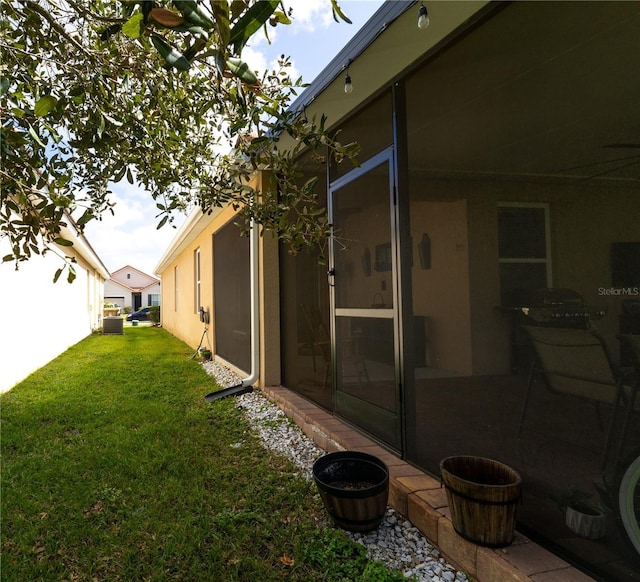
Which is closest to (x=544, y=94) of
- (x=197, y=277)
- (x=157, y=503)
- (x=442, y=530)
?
(x=442, y=530)

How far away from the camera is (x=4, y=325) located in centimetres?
563

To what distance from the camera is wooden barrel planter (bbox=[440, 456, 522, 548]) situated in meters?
1.68

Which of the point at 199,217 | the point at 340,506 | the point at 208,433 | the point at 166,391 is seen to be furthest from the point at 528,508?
the point at 199,217

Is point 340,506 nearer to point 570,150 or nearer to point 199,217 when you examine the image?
point 570,150

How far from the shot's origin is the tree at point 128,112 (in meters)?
1.17

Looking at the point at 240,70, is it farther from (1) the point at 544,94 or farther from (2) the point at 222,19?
(1) the point at 544,94

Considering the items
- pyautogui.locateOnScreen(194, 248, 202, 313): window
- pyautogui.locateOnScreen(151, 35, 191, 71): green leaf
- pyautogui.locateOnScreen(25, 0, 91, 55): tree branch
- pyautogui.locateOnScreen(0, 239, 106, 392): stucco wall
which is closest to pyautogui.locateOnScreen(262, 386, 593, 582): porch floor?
pyautogui.locateOnScreen(151, 35, 191, 71): green leaf

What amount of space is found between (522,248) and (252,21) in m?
1.43

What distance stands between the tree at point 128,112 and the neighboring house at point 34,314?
4.47ft

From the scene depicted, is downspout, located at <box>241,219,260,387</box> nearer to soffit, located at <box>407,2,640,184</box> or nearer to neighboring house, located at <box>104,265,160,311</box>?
soffit, located at <box>407,2,640,184</box>

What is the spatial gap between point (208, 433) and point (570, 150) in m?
3.29

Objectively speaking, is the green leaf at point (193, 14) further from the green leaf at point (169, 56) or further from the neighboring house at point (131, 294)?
the neighboring house at point (131, 294)

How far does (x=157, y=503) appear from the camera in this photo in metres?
2.47

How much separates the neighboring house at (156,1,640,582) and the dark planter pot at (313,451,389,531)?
0.38 metres
